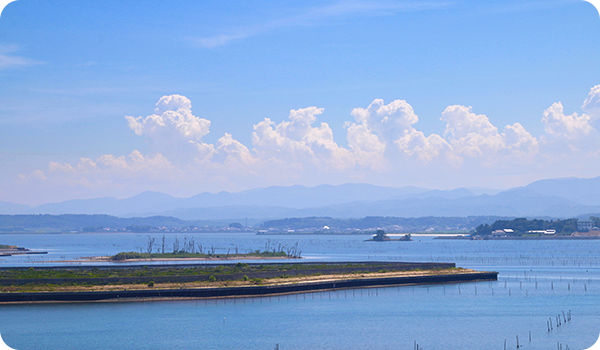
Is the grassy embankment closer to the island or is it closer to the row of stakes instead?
the island

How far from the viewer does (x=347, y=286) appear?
315 ft

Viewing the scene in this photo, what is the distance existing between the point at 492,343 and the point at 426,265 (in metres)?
57.5

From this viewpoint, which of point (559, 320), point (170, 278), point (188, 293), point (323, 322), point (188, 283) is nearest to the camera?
point (323, 322)

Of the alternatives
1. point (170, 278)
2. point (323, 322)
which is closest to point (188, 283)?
point (170, 278)

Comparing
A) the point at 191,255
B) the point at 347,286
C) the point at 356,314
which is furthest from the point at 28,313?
the point at 191,255

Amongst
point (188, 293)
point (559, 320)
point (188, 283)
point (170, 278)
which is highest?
point (170, 278)

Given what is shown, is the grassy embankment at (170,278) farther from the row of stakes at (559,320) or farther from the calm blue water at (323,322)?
the row of stakes at (559,320)

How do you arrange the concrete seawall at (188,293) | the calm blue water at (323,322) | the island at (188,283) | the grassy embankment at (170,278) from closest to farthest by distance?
the calm blue water at (323,322) → the concrete seawall at (188,293) → the island at (188,283) → the grassy embankment at (170,278)

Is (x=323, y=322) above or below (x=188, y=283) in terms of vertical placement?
below

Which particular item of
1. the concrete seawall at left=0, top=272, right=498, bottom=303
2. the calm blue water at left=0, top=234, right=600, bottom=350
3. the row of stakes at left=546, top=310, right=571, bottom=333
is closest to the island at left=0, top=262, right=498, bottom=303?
the concrete seawall at left=0, top=272, right=498, bottom=303

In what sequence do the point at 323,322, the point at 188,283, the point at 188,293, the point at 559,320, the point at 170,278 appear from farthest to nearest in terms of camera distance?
the point at 170,278
the point at 188,283
the point at 188,293
the point at 559,320
the point at 323,322

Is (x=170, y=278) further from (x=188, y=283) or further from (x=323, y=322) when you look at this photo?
(x=323, y=322)

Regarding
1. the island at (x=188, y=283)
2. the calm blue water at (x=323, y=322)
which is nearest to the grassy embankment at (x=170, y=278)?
the island at (x=188, y=283)

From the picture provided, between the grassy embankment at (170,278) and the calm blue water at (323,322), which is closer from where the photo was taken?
the calm blue water at (323,322)
